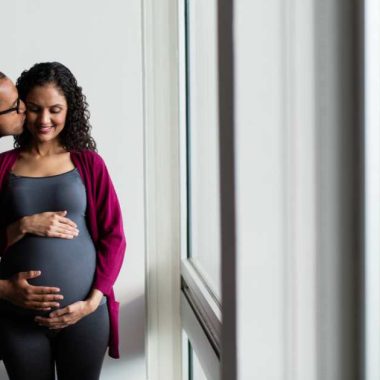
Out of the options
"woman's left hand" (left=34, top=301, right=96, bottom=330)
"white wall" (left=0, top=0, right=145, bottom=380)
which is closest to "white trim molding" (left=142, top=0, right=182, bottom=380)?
"white wall" (left=0, top=0, right=145, bottom=380)

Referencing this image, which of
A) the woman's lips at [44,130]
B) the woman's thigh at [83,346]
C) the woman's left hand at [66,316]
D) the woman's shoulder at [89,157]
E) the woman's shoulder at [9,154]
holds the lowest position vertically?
the woman's thigh at [83,346]

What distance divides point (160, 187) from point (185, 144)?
0.54 feet

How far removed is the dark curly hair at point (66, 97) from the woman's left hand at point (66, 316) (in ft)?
1.23

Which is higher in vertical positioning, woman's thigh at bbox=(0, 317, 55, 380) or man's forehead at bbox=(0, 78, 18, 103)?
A: man's forehead at bbox=(0, 78, 18, 103)

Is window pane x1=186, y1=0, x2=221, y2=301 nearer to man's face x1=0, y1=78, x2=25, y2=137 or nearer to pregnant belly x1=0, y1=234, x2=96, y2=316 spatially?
pregnant belly x1=0, y1=234, x2=96, y2=316

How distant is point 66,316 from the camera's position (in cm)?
124

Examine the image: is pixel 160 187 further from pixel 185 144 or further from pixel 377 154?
pixel 377 154

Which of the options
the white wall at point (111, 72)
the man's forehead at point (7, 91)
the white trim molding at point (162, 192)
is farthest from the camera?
the white trim molding at point (162, 192)

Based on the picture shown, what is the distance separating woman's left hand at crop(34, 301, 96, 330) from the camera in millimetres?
1229

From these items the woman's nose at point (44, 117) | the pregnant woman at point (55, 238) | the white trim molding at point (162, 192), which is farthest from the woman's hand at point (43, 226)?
the white trim molding at point (162, 192)

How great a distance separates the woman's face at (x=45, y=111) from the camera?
1208 millimetres

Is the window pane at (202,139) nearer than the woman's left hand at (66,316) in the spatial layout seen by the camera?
No

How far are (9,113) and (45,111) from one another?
0.26 ft

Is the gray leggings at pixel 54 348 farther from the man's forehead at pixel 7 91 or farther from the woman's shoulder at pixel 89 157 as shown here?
the man's forehead at pixel 7 91
